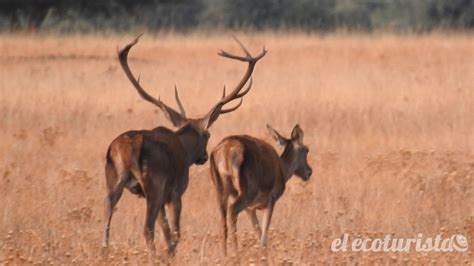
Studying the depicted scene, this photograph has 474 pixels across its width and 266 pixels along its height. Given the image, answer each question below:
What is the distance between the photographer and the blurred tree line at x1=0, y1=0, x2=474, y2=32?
1328 inches

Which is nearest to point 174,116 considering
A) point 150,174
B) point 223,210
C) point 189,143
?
point 189,143

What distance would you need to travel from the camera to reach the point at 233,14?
44.7 m

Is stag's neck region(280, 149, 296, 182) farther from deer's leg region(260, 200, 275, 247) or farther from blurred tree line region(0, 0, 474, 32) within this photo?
blurred tree line region(0, 0, 474, 32)

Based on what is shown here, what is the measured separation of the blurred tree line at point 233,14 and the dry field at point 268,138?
5.87m

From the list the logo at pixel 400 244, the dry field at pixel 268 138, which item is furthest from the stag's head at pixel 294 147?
the logo at pixel 400 244

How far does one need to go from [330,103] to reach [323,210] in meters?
7.12

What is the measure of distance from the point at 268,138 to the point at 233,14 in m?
30.4

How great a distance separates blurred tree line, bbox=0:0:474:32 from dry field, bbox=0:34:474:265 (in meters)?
5.87

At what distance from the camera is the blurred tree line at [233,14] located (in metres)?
33.7

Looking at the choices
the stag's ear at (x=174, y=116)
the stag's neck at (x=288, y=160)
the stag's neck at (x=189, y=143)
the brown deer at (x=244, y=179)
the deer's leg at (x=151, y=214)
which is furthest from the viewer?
the stag's neck at (x=288, y=160)

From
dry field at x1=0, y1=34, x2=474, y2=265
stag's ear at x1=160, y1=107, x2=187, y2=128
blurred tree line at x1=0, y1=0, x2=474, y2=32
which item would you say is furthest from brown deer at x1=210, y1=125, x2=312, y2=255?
blurred tree line at x1=0, y1=0, x2=474, y2=32

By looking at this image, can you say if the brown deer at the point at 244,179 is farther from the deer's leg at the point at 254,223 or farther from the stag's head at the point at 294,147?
the stag's head at the point at 294,147

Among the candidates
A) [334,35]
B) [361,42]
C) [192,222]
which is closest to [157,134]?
[192,222]

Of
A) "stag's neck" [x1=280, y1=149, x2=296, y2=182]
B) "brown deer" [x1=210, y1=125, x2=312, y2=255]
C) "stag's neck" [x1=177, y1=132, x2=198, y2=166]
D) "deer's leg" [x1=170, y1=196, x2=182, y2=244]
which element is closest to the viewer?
"deer's leg" [x1=170, y1=196, x2=182, y2=244]
